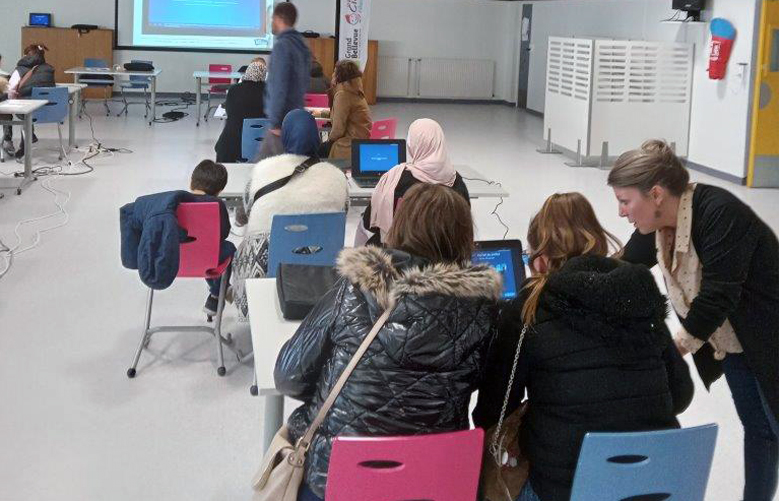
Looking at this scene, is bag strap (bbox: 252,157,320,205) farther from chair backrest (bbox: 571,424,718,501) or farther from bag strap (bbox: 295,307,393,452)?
chair backrest (bbox: 571,424,718,501)

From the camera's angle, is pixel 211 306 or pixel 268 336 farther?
pixel 211 306

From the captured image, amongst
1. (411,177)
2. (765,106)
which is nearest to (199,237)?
(411,177)

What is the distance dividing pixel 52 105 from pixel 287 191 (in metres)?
6.26

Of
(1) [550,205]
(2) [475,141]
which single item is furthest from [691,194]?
(2) [475,141]

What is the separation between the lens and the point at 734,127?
32.6 feet

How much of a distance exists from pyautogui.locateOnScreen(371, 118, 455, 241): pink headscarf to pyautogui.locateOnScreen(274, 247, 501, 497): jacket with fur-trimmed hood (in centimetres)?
224

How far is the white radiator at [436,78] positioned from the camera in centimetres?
1775

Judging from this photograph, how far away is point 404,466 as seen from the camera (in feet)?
7.16

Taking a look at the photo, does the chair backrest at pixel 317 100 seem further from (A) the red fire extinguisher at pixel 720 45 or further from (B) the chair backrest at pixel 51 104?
(A) the red fire extinguisher at pixel 720 45

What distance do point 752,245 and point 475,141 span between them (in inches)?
403

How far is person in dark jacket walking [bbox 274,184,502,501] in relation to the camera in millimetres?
2201

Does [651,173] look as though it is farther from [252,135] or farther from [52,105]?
[52,105]

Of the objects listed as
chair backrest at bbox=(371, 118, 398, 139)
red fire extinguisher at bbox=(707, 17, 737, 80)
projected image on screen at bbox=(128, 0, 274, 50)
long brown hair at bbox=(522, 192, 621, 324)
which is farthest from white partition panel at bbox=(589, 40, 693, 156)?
long brown hair at bbox=(522, 192, 621, 324)

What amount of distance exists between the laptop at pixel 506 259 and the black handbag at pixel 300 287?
0.51 metres
